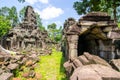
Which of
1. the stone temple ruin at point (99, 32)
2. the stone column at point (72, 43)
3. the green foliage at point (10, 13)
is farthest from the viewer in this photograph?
the green foliage at point (10, 13)

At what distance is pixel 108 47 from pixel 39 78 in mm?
3791

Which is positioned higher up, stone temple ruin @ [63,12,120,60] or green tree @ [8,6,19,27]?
green tree @ [8,6,19,27]

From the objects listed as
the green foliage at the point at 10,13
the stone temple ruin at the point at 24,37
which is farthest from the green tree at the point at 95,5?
the green foliage at the point at 10,13

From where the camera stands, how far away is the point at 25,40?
109 feet

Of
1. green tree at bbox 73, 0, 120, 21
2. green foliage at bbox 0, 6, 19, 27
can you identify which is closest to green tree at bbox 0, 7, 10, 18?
green foliage at bbox 0, 6, 19, 27

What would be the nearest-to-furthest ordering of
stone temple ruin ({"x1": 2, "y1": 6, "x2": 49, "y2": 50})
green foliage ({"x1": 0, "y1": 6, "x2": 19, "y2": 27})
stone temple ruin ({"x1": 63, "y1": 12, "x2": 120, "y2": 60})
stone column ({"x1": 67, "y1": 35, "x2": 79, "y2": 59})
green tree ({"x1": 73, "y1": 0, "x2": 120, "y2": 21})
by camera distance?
stone temple ruin ({"x1": 63, "y1": 12, "x2": 120, "y2": 60}) → stone column ({"x1": 67, "y1": 35, "x2": 79, "y2": 59}) → green tree ({"x1": 73, "y1": 0, "x2": 120, "y2": 21}) → stone temple ruin ({"x1": 2, "y1": 6, "x2": 49, "y2": 50}) → green foliage ({"x1": 0, "y1": 6, "x2": 19, "y2": 27})

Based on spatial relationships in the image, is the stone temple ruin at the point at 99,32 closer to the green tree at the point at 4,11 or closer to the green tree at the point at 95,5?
the green tree at the point at 95,5

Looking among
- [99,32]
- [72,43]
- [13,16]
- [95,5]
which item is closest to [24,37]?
[95,5]

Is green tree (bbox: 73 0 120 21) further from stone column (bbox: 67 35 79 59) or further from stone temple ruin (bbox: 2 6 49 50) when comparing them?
stone column (bbox: 67 35 79 59)

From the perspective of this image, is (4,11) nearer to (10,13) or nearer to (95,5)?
(10,13)

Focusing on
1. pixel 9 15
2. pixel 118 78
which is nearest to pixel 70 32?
pixel 118 78

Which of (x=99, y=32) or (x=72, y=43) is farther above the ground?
(x=99, y=32)

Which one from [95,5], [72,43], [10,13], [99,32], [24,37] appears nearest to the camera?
[72,43]

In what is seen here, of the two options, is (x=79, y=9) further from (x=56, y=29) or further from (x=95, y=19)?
(x=56, y=29)
